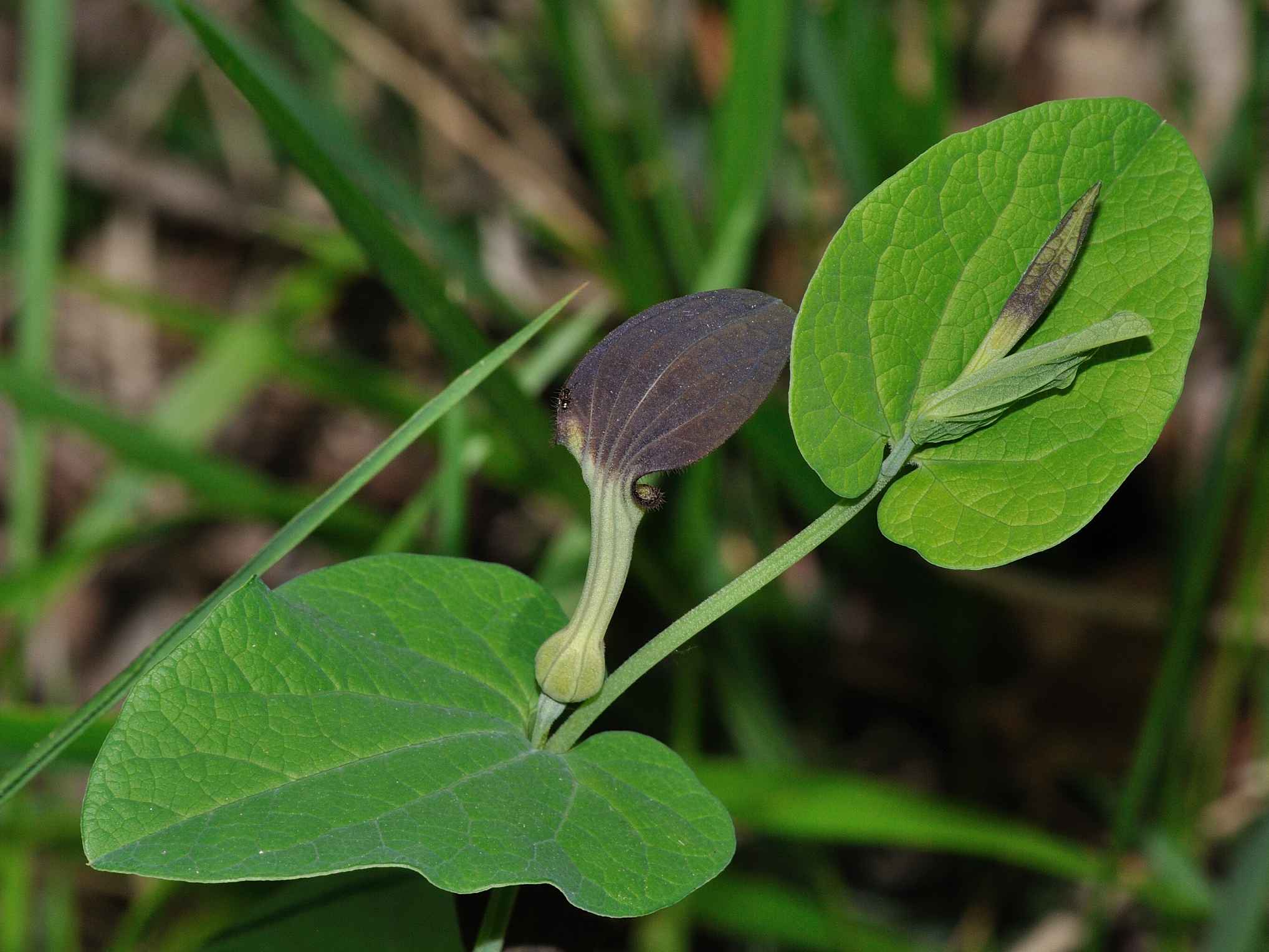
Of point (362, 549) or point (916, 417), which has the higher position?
point (916, 417)

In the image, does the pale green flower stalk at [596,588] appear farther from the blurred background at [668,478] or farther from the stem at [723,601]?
the blurred background at [668,478]

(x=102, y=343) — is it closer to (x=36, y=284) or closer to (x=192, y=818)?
(x=36, y=284)

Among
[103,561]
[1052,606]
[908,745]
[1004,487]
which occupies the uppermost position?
[1004,487]

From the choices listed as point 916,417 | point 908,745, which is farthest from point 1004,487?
point 908,745

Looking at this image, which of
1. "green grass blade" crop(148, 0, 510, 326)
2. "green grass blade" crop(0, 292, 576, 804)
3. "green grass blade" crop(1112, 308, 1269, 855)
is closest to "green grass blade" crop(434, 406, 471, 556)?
"green grass blade" crop(148, 0, 510, 326)

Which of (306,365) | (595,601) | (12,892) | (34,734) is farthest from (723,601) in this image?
(306,365)

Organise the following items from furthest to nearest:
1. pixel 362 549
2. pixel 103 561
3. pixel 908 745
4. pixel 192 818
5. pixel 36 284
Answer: pixel 103 561
pixel 908 745
pixel 362 549
pixel 36 284
pixel 192 818

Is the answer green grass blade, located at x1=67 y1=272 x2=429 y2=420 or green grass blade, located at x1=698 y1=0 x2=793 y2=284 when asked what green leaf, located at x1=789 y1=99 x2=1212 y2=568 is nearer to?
green grass blade, located at x1=698 y1=0 x2=793 y2=284
